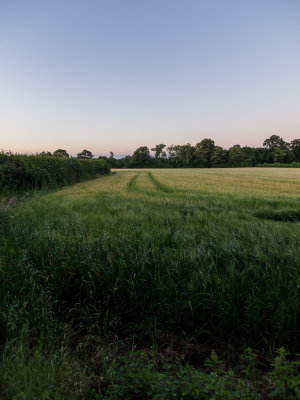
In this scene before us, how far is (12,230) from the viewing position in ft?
13.7

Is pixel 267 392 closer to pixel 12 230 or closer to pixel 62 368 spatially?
pixel 62 368

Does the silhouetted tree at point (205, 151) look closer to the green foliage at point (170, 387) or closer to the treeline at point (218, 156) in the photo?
the treeline at point (218, 156)

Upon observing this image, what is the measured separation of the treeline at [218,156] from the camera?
305 feet

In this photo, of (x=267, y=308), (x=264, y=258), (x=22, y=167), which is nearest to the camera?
(x=267, y=308)

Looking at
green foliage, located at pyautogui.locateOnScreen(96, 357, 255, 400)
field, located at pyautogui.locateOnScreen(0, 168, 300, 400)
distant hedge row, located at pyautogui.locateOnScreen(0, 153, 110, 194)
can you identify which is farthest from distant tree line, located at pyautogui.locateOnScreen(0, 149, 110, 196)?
green foliage, located at pyautogui.locateOnScreen(96, 357, 255, 400)

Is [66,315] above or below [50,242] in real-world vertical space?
below

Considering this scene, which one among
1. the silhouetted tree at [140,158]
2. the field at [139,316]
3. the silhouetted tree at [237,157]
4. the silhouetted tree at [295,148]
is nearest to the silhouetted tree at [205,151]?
the silhouetted tree at [237,157]

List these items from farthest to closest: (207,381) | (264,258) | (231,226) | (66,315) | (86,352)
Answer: (231,226), (264,258), (66,315), (86,352), (207,381)

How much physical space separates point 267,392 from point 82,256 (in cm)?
229

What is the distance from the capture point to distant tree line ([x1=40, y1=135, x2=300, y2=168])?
3664 inches

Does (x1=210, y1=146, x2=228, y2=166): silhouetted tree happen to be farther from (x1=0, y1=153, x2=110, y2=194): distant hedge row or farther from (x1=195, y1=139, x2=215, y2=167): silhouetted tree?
(x1=0, y1=153, x2=110, y2=194): distant hedge row

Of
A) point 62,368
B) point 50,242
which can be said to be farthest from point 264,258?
point 50,242

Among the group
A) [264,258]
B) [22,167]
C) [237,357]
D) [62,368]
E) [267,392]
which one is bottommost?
[237,357]

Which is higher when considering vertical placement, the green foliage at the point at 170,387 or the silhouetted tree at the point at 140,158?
the silhouetted tree at the point at 140,158
